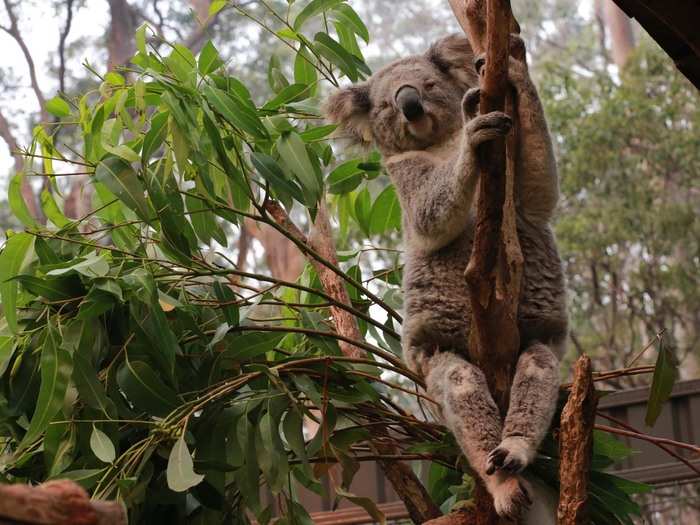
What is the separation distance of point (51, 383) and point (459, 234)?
1202 mm

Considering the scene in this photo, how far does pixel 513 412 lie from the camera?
234cm

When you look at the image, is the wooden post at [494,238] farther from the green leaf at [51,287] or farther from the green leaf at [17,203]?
the green leaf at [17,203]

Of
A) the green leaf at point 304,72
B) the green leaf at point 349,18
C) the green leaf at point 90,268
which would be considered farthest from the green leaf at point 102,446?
the green leaf at point 349,18

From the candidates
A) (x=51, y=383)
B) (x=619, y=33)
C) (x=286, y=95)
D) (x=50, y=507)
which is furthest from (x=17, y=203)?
(x=619, y=33)

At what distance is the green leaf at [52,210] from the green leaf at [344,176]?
85 cm

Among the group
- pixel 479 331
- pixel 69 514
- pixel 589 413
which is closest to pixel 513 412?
pixel 479 331

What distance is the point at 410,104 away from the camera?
9.37ft

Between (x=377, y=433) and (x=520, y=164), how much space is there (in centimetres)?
85

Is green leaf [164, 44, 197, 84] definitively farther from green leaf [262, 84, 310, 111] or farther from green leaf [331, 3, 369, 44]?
green leaf [331, 3, 369, 44]

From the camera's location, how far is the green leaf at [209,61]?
279 centimetres

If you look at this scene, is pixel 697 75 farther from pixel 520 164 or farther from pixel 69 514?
pixel 69 514

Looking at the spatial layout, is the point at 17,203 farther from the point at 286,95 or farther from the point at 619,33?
the point at 619,33

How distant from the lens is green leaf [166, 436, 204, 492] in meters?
2.13

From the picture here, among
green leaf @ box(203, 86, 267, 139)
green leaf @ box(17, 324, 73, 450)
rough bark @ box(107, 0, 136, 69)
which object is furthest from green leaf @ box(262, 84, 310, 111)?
rough bark @ box(107, 0, 136, 69)
